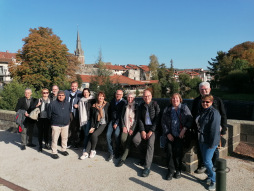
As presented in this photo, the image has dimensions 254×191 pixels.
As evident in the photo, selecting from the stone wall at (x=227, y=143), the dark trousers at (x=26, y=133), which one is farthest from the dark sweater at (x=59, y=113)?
the dark trousers at (x=26, y=133)

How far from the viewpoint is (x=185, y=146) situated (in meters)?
4.33

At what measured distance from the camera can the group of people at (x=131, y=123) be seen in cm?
389

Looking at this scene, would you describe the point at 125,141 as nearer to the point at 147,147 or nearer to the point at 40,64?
the point at 147,147

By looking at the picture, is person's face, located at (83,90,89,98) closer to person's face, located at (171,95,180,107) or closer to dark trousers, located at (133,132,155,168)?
dark trousers, located at (133,132,155,168)

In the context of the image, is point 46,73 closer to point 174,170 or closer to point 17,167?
point 17,167

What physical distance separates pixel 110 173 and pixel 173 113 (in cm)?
182

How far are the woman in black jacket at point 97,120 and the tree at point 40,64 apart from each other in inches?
987

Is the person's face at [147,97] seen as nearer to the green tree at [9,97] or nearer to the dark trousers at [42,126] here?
the dark trousers at [42,126]

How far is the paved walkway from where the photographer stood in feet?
12.8

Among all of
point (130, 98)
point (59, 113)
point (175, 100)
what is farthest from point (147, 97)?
point (59, 113)

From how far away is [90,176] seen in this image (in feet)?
14.3

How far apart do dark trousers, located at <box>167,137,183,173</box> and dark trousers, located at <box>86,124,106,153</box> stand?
189 centimetres

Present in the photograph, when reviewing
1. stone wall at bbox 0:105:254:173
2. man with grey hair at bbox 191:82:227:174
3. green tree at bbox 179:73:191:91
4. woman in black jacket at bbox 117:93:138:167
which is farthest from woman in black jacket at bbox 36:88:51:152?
green tree at bbox 179:73:191:91

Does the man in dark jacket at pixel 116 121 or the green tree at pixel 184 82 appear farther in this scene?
the green tree at pixel 184 82
